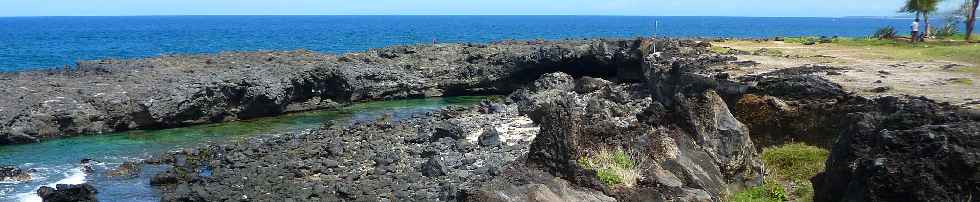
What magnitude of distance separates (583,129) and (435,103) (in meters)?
35.6

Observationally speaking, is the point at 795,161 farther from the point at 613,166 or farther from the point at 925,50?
the point at 925,50

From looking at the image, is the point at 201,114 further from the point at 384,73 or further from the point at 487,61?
the point at 487,61

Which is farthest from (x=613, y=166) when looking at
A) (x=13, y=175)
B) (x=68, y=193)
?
(x=13, y=175)

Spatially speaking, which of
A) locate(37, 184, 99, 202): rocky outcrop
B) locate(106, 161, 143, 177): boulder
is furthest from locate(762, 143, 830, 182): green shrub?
locate(106, 161, 143, 177): boulder

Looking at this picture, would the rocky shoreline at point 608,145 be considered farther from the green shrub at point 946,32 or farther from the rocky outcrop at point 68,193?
the green shrub at point 946,32

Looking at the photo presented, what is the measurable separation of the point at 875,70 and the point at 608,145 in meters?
17.6

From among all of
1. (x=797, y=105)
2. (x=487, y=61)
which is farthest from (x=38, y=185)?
(x=487, y=61)

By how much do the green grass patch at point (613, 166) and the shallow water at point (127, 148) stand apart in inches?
622

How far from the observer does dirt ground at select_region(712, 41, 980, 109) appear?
75.4 ft

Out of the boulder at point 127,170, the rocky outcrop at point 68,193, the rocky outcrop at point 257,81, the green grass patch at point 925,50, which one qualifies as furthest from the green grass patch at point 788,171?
the rocky outcrop at point 257,81

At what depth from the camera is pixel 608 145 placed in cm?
1658

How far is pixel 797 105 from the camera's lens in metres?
22.3

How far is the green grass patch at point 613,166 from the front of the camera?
13.8 metres

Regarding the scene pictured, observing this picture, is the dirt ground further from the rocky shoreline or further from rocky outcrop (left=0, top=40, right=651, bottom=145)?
rocky outcrop (left=0, top=40, right=651, bottom=145)
